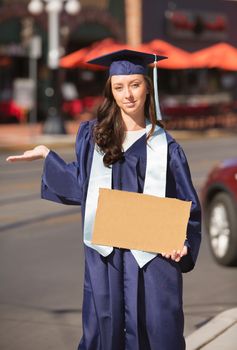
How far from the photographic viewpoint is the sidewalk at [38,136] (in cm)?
2384

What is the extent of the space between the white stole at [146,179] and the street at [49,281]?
196 centimetres

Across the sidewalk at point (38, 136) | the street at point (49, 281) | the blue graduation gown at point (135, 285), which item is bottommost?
the sidewalk at point (38, 136)

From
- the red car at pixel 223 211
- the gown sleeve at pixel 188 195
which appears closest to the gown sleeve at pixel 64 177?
the gown sleeve at pixel 188 195

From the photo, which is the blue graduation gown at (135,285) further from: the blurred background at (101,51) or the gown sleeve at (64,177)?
the blurred background at (101,51)

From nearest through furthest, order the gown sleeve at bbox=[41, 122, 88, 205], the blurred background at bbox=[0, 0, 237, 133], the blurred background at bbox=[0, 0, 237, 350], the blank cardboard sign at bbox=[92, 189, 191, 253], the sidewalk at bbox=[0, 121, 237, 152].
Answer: the blank cardboard sign at bbox=[92, 189, 191, 253] → the gown sleeve at bbox=[41, 122, 88, 205] → the blurred background at bbox=[0, 0, 237, 350] → the sidewalk at bbox=[0, 121, 237, 152] → the blurred background at bbox=[0, 0, 237, 133]

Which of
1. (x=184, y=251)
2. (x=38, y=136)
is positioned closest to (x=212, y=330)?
(x=184, y=251)

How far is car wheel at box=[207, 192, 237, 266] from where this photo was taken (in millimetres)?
8281

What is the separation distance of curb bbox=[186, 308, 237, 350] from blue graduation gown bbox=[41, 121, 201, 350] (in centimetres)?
142

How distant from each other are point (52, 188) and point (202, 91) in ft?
143

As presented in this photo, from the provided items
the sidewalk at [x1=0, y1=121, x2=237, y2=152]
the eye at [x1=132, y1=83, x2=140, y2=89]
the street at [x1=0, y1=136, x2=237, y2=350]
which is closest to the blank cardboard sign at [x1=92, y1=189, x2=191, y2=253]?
the eye at [x1=132, y1=83, x2=140, y2=89]

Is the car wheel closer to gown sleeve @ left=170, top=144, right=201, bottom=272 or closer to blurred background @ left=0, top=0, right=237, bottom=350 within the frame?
blurred background @ left=0, top=0, right=237, bottom=350

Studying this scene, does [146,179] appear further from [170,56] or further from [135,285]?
[170,56]

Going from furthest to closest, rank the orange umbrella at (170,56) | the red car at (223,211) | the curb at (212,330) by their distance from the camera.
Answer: the orange umbrella at (170,56) < the red car at (223,211) < the curb at (212,330)

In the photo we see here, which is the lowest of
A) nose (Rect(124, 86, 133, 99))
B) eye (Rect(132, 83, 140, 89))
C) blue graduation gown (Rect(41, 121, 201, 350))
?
blue graduation gown (Rect(41, 121, 201, 350))
